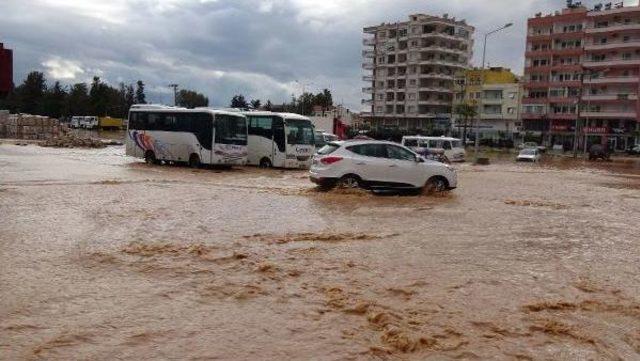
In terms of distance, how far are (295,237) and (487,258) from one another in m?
3.40

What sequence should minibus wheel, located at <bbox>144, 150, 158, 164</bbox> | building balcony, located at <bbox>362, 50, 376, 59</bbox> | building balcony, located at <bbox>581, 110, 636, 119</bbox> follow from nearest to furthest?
1. minibus wheel, located at <bbox>144, 150, 158, 164</bbox>
2. building balcony, located at <bbox>581, 110, 636, 119</bbox>
3. building balcony, located at <bbox>362, 50, 376, 59</bbox>

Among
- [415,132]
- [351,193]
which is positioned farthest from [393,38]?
[351,193]

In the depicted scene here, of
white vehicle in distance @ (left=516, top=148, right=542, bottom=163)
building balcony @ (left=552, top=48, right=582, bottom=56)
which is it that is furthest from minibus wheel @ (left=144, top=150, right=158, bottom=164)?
building balcony @ (left=552, top=48, right=582, bottom=56)

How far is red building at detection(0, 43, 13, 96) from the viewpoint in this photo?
424 inches

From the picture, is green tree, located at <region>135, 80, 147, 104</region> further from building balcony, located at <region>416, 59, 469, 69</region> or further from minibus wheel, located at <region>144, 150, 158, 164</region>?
minibus wheel, located at <region>144, 150, 158, 164</region>

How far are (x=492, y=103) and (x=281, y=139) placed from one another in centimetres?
7272

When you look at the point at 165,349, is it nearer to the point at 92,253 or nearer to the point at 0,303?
the point at 0,303

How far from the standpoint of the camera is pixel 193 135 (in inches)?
1043

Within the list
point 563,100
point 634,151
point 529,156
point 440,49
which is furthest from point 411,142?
point 440,49

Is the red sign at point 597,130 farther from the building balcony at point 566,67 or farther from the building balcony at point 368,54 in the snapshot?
the building balcony at point 368,54

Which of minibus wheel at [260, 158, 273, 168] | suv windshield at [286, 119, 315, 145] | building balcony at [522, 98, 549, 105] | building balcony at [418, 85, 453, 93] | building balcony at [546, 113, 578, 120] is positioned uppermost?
building balcony at [418, 85, 453, 93]

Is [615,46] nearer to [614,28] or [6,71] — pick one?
[614,28]

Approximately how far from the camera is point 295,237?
10898 mm

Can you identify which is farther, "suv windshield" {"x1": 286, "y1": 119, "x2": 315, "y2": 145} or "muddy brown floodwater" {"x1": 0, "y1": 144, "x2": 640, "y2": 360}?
"suv windshield" {"x1": 286, "y1": 119, "x2": 315, "y2": 145}
